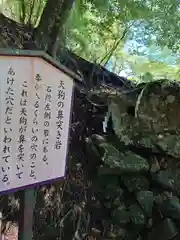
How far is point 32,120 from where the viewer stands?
5.74 ft

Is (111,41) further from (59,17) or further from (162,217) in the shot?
(162,217)

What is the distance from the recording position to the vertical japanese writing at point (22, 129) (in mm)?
1694

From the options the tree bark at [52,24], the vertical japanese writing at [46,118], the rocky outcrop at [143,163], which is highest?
the tree bark at [52,24]

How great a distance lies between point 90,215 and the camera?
2.95 m

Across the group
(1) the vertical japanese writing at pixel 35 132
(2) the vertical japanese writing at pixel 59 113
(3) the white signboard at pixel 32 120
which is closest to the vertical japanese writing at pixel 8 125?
(3) the white signboard at pixel 32 120

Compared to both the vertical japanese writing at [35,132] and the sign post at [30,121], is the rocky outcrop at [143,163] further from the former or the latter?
the vertical japanese writing at [35,132]

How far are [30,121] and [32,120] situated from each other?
0.02m

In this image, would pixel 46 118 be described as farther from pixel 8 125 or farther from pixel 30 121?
pixel 8 125

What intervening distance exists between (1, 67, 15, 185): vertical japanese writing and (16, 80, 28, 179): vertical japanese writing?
5 cm

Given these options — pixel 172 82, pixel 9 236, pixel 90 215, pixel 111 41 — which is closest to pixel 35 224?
pixel 9 236

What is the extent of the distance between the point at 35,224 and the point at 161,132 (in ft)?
4.59

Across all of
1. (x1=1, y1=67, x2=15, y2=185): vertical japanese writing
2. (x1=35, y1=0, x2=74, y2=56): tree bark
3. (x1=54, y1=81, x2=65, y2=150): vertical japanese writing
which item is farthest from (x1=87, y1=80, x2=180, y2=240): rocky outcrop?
(x1=1, y1=67, x2=15, y2=185): vertical japanese writing

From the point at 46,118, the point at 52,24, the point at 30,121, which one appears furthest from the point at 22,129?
the point at 52,24

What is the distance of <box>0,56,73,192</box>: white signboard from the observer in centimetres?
164
